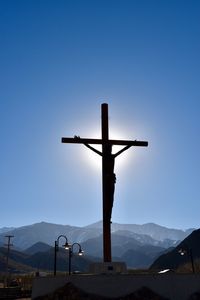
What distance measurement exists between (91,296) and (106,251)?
310 centimetres

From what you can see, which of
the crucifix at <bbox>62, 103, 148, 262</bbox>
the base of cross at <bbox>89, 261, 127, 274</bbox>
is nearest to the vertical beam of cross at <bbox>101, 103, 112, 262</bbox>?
the crucifix at <bbox>62, 103, 148, 262</bbox>

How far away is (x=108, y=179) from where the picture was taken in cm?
1652

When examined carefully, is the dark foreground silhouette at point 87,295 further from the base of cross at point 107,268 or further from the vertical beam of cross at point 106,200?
the vertical beam of cross at point 106,200

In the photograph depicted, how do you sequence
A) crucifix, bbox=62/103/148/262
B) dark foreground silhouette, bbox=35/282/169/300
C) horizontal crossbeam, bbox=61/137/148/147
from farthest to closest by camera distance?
horizontal crossbeam, bbox=61/137/148/147 → crucifix, bbox=62/103/148/262 → dark foreground silhouette, bbox=35/282/169/300

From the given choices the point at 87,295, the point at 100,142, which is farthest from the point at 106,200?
the point at 87,295

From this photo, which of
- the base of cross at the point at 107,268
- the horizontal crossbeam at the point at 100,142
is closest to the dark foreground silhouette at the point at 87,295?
the base of cross at the point at 107,268

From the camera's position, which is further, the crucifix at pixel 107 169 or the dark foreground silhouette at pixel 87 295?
the crucifix at pixel 107 169

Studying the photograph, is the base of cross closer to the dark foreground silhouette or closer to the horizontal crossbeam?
the dark foreground silhouette

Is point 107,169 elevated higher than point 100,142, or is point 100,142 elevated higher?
point 100,142

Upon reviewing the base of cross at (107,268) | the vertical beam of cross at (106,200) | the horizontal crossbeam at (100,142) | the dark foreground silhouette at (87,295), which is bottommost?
the dark foreground silhouette at (87,295)

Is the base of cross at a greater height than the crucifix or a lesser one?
lesser

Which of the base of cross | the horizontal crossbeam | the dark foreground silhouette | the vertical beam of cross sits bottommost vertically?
the dark foreground silhouette

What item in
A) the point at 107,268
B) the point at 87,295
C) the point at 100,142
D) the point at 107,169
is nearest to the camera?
the point at 87,295

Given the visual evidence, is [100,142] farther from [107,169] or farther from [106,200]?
[106,200]
